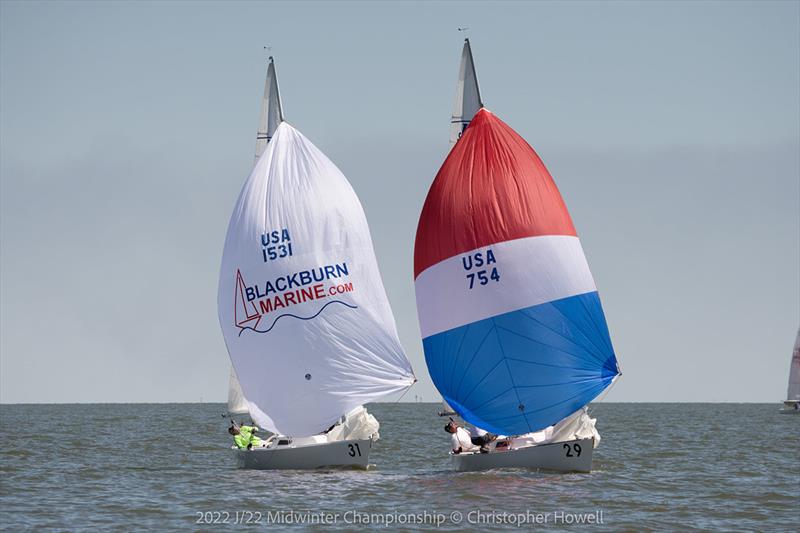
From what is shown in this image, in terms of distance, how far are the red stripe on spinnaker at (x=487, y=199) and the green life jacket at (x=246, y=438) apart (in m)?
7.18

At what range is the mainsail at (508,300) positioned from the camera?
32.5 meters

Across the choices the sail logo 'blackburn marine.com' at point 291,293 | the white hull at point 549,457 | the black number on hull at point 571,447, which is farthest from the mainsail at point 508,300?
the sail logo 'blackburn marine.com' at point 291,293

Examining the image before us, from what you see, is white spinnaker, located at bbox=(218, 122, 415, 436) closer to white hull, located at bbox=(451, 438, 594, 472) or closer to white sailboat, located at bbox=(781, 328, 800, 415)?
white hull, located at bbox=(451, 438, 594, 472)

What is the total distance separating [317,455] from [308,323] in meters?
3.86

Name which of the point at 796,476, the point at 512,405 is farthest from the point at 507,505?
the point at 796,476

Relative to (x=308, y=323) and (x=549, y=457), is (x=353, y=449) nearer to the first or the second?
(x=308, y=323)

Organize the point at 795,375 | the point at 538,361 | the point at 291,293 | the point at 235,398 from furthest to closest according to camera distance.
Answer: the point at 795,375 < the point at 235,398 < the point at 291,293 < the point at 538,361

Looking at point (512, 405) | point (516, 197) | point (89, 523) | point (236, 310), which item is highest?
point (516, 197)

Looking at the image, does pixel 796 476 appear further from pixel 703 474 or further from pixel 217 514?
pixel 217 514

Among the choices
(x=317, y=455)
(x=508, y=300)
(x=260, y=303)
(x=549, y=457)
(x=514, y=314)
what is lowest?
(x=549, y=457)

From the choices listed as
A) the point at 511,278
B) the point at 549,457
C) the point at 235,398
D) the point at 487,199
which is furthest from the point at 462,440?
the point at 235,398

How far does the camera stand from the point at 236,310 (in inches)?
1401

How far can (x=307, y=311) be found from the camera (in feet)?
113

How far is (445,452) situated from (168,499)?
21164mm
